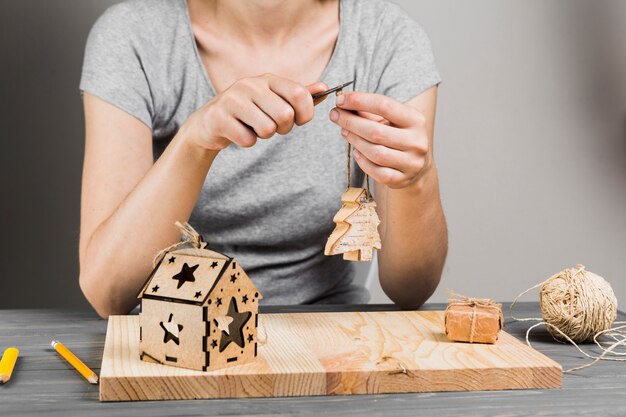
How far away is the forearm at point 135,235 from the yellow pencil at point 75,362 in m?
0.20

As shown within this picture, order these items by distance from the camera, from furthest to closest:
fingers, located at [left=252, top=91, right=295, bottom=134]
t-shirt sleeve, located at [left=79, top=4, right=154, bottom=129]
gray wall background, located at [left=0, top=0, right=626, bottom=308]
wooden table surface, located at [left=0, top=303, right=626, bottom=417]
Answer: gray wall background, located at [left=0, top=0, right=626, bottom=308], t-shirt sleeve, located at [left=79, top=4, right=154, bottom=129], fingers, located at [left=252, top=91, right=295, bottom=134], wooden table surface, located at [left=0, top=303, right=626, bottom=417]

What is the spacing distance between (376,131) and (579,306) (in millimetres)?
314

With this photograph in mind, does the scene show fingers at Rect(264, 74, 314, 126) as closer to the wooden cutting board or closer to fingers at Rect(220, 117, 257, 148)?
fingers at Rect(220, 117, 257, 148)

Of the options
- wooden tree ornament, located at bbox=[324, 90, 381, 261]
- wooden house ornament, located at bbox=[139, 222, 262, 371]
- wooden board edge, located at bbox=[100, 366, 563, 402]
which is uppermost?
wooden tree ornament, located at bbox=[324, 90, 381, 261]

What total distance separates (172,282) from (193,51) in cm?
61

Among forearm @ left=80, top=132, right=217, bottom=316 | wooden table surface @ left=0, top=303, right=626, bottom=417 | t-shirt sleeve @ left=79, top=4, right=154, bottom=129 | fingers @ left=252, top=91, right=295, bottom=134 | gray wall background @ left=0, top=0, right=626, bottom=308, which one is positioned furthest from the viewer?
gray wall background @ left=0, top=0, right=626, bottom=308

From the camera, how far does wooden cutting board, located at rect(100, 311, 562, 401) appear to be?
767mm

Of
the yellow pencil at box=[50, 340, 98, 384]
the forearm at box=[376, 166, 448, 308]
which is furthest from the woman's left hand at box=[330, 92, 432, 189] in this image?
the yellow pencil at box=[50, 340, 98, 384]

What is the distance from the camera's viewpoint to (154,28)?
1.35 metres

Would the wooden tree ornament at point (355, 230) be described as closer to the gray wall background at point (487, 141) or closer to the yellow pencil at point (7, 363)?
the yellow pencil at point (7, 363)

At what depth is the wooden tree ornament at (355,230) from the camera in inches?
37.4

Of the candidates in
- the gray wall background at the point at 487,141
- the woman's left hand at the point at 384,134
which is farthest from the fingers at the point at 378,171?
the gray wall background at the point at 487,141

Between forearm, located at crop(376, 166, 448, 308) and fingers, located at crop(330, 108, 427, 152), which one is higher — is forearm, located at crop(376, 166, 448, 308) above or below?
below

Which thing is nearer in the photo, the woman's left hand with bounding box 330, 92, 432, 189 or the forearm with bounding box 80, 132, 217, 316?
the woman's left hand with bounding box 330, 92, 432, 189
